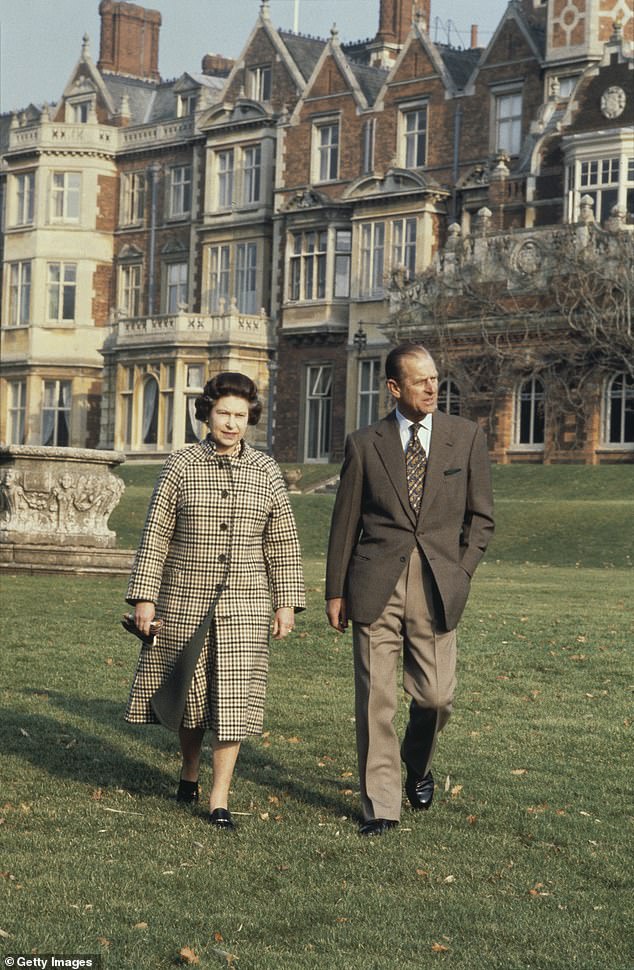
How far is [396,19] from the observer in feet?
177

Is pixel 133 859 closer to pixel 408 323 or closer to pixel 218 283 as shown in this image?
pixel 408 323

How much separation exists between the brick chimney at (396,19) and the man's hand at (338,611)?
48607mm

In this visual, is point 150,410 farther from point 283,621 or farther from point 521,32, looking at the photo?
point 283,621

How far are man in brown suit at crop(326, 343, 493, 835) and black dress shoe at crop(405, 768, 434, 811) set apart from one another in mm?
186

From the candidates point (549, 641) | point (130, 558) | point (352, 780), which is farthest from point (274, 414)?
point (352, 780)

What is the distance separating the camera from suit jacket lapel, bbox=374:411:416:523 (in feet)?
25.6

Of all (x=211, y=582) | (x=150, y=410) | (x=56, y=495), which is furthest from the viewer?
(x=150, y=410)

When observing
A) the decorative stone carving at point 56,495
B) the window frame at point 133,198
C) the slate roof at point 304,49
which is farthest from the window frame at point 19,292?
the decorative stone carving at point 56,495

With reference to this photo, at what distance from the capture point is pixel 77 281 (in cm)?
5447

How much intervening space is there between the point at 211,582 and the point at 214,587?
0.03m

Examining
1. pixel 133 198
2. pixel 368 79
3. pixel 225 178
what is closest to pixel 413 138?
pixel 368 79

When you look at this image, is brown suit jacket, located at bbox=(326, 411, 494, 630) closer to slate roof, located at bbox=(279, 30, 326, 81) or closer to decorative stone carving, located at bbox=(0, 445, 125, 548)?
decorative stone carving, located at bbox=(0, 445, 125, 548)

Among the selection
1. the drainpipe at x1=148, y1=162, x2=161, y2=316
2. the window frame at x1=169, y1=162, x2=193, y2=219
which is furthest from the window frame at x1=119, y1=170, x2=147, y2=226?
the window frame at x1=169, y1=162, x2=193, y2=219

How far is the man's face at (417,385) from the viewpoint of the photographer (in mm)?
7703
